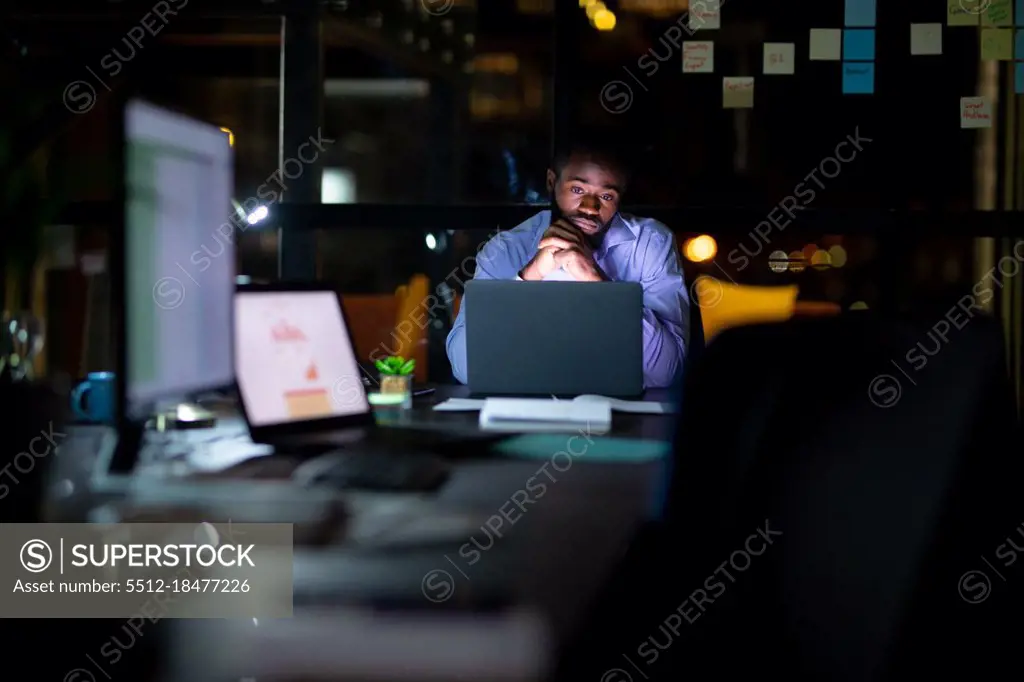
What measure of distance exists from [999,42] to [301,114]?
8.88 feet

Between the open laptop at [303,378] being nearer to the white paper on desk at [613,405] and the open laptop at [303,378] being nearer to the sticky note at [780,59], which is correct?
the white paper on desk at [613,405]

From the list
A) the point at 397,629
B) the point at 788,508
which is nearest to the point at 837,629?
the point at 788,508

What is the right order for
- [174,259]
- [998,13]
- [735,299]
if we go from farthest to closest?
[998,13] < [735,299] < [174,259]

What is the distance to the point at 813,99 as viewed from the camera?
4090mm

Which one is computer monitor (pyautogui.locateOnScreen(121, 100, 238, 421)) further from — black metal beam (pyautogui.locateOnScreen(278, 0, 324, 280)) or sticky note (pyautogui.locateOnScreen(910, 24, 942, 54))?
sticky note (pyautogui.locateOnScreen(910, 24, 942, 54))

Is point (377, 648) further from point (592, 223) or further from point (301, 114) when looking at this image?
point (301, 114)

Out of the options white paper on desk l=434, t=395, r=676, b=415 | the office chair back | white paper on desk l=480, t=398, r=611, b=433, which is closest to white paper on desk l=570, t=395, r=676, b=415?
white paper on desk l=434, t=395, r=676, b=415

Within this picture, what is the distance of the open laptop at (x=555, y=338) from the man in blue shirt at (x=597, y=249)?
0.69 metres

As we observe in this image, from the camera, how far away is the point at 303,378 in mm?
1860

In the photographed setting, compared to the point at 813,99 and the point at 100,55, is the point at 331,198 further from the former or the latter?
the point at 813,99

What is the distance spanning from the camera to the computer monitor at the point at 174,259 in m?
1.25

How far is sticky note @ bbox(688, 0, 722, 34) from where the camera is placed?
161 inches

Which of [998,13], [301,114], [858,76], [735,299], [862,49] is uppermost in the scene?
[998,13]

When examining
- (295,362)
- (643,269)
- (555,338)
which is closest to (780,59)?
(643,269)
